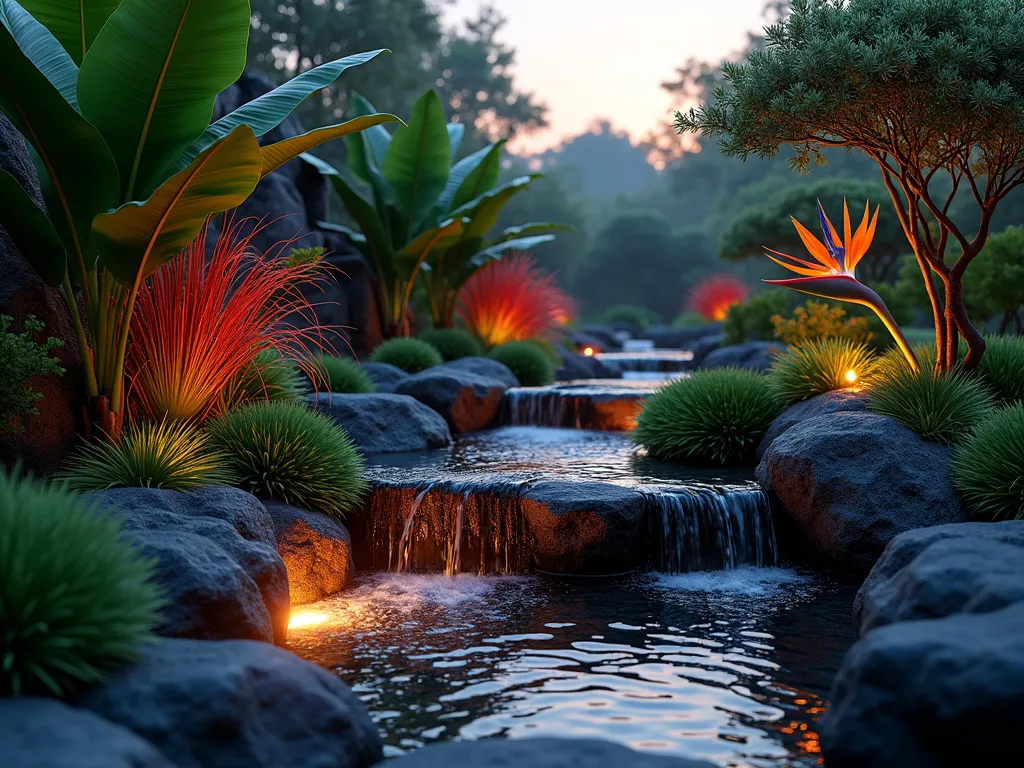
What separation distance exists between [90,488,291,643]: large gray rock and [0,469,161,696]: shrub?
28 centimetres

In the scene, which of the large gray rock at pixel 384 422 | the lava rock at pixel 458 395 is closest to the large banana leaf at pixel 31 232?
the large gray rock at pixel 384 422

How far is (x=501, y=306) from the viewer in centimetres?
1734

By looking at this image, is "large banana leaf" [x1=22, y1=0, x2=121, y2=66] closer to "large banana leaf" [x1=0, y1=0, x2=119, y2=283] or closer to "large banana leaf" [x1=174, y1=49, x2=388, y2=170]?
"large banana leaf" [x1=0, y1=0, x2=119, y2=283]

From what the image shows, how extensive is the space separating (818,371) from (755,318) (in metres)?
10.6

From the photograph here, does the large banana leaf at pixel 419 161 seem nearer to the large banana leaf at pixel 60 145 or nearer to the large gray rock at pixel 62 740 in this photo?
the large banana leaf at pixel 60 145

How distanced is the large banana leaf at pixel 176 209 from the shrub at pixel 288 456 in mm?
1381

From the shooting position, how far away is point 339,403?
10094mm

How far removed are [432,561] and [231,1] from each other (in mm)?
3951

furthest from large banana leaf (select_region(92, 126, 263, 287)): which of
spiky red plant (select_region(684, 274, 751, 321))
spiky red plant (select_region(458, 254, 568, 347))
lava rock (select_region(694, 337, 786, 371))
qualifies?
spiky red plant (select_region(684, 274, 751, 321))

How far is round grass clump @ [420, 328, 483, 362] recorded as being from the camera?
625 inches

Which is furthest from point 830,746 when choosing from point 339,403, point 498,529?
point 339,403

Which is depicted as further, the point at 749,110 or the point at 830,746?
the point at 749,110

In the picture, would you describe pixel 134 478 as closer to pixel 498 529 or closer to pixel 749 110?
pixel 498 529

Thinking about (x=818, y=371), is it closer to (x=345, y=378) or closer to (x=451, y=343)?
(x=345, y=378)
